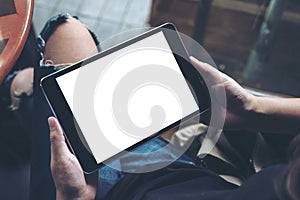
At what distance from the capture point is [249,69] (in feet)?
4.64

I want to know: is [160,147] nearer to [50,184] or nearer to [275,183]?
[50,184]

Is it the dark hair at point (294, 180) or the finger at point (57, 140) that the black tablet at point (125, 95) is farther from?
the dark hair at point (294, 180)

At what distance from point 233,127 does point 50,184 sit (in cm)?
37

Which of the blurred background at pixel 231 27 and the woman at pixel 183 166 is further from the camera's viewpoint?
the blurred background at pixel 231 27

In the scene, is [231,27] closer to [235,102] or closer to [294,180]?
[235,102]

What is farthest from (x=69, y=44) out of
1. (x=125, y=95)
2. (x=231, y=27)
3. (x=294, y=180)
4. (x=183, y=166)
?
(x=231, y=27)

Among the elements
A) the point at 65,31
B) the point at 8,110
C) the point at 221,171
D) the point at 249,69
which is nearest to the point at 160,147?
the point at 221,171

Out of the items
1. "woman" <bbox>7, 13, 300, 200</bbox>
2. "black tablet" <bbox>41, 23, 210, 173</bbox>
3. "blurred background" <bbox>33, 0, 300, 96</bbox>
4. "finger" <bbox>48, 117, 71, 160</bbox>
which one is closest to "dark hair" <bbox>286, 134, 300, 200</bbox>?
"woman" <bbox>7, 13, 300, 200</bbox>

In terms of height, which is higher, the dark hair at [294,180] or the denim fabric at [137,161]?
the dark hair at [294,180]

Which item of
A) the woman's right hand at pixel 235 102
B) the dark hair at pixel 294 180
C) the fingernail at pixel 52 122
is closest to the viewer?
the dark hair at pixel 294 180

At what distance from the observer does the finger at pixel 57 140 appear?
71 centimetres

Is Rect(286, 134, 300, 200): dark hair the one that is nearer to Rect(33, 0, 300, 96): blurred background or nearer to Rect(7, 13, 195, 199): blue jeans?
Rect(7, 13, 195, 199): blue jeans

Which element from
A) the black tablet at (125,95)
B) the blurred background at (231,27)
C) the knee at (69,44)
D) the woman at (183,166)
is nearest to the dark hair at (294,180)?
the woman at (183,166)

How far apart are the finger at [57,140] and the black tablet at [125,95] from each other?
12 millimetres
